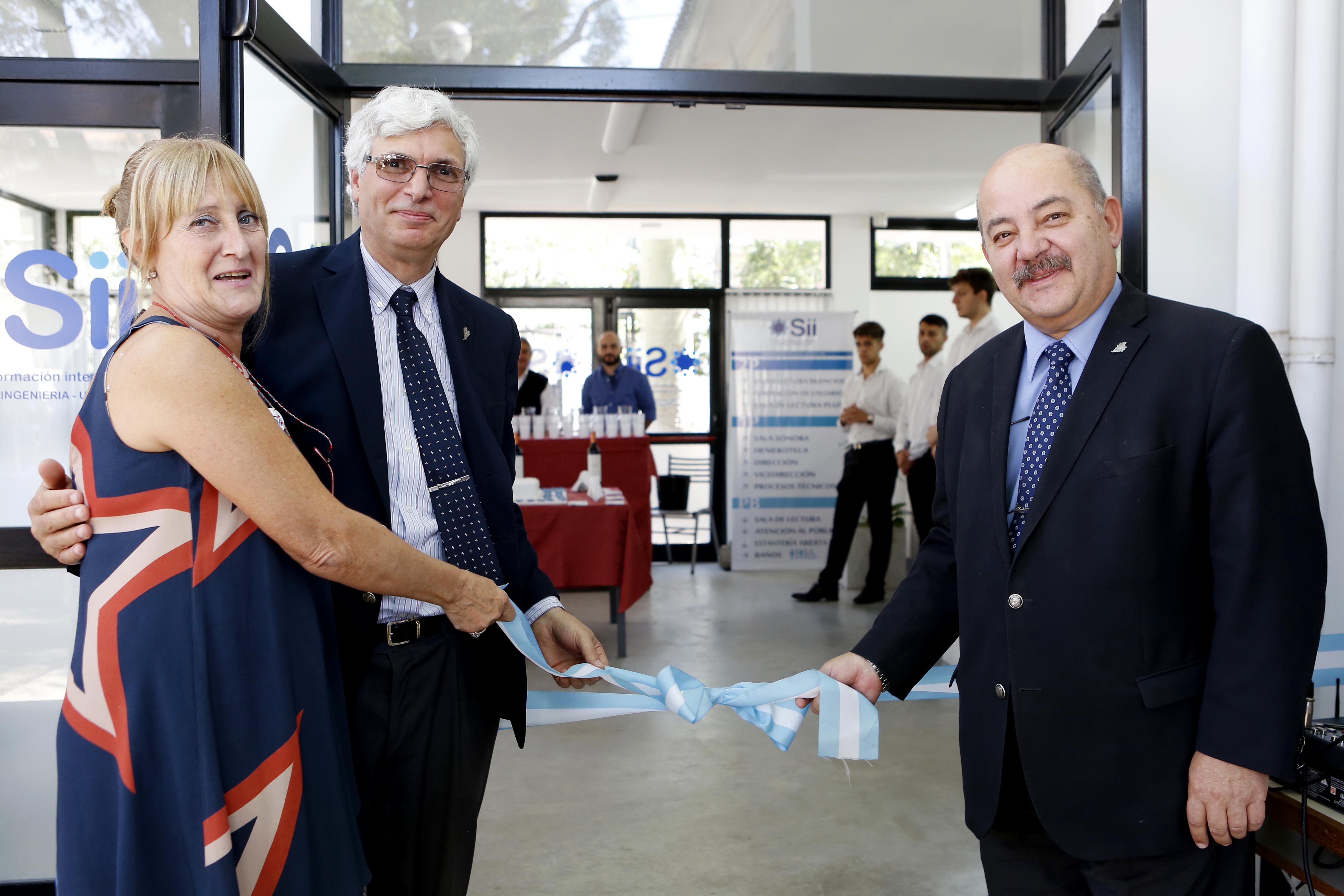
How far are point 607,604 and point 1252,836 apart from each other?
6022mm

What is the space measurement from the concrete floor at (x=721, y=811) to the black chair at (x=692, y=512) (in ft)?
10.3

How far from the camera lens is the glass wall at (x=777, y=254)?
31.7 feet

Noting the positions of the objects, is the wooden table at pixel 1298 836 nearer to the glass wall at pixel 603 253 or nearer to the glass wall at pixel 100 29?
the glass wall at pixel 100 29

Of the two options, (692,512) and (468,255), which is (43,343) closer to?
(692,512)

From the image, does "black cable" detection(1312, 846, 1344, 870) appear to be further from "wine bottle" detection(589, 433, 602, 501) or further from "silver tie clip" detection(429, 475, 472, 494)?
"wine bottle" detection(589, 433, 602, 501)

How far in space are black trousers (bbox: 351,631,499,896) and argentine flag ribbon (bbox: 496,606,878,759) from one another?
0.47 feet

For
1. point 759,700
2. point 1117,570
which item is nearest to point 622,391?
point 759,700

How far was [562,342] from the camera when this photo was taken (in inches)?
379

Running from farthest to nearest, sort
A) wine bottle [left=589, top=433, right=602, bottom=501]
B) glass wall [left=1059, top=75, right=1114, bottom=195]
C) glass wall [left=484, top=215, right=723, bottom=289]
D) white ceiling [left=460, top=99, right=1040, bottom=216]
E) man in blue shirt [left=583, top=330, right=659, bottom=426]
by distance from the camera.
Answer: glass wall [left=484, top=215, right=723, bottom=289]
man in blue shirt [left=583, top=330, right=659, bottom=426]
white ceiling [left=460, top=99, right=1040, bottom=216]
wine bottle [left=589, top=433, right=602, bottom=501]
glass wall [left=1059, top=75, right=1114, bottom=195]

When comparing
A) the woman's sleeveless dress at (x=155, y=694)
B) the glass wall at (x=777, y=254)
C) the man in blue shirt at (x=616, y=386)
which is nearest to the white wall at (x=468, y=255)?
the man in blue shirt at (x=616, y=386)

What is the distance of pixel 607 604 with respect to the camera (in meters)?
7.34

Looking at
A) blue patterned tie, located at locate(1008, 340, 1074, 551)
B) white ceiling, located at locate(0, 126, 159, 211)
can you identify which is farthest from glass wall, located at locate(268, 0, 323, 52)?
blue patterned tie, located at locate(1008, 340, 1074, 551)

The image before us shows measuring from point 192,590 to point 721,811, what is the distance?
273 cm

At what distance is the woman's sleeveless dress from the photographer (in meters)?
1.23
